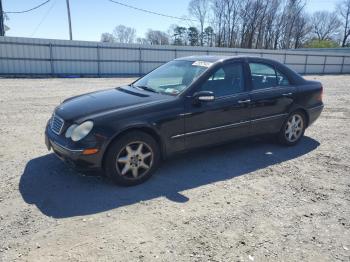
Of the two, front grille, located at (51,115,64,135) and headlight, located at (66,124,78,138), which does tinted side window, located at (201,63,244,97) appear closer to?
headlight, located at (66,124,78,138)

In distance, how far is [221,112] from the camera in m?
4.63

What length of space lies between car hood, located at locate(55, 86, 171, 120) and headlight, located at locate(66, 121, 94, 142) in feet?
0.46

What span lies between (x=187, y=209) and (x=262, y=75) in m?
2.92

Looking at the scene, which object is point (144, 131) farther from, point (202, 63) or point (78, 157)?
point (202, 63)

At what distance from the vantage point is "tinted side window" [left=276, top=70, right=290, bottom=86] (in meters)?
5.55

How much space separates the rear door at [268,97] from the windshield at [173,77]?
991 millimetres

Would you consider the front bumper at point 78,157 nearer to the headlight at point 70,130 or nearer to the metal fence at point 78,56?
the headlight at point 70,130

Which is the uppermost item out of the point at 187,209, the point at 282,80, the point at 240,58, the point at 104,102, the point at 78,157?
the point at 240,58

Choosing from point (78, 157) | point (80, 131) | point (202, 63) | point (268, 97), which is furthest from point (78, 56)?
point (78, 157)

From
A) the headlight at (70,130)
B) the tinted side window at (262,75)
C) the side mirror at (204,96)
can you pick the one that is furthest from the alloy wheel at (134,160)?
the tinted side window at (262,75)

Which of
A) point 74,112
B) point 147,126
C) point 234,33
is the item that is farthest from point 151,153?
point 234,33

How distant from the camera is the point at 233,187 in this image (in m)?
4.08

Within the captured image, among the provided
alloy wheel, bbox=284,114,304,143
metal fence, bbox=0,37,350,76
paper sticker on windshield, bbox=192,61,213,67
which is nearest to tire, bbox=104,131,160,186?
paper sticker on windshield, bbox=192,61,213,67

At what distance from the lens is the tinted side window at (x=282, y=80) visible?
555cm
